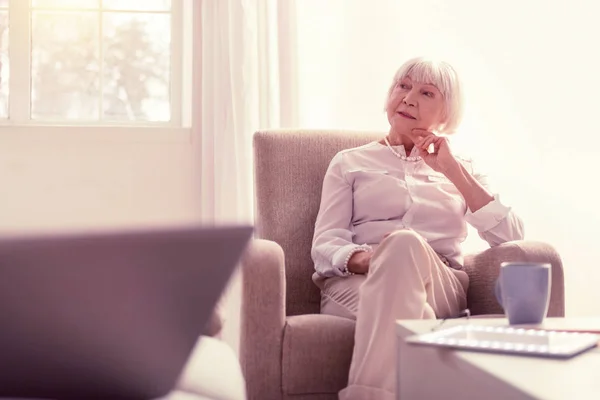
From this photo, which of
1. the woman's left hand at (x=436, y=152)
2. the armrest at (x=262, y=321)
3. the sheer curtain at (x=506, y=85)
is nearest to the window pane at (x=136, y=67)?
the sheer curtain at (x=506, y=85)

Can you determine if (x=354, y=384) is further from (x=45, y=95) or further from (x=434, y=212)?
(x=45, y=95)

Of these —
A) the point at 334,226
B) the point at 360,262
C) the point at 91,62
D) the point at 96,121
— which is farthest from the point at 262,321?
the point at 91,62

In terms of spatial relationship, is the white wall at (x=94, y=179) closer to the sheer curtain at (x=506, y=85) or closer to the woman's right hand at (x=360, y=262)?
the sheer curtain at (x=506, y=85)

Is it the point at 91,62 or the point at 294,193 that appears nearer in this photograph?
the point at 294,193

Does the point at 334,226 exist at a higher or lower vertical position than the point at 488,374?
higher

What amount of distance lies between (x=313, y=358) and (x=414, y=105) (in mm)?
878

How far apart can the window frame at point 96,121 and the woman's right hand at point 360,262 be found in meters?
1.33

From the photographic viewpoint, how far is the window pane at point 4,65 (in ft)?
11.6

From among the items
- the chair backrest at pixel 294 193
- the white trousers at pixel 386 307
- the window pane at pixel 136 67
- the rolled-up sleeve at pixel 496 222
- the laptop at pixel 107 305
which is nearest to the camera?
the laptop at pixel 107 305

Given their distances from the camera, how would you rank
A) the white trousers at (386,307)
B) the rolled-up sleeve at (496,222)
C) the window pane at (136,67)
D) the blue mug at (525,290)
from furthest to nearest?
1. the window pane at (136,67)
2. the rolled-up sleeve at (496,222)
3. the white trousers at (386,307)
4. the blue mug at (525,290)

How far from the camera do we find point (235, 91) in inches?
133

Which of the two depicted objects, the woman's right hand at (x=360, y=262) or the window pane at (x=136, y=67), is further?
the window pane at (x=136, y=67)

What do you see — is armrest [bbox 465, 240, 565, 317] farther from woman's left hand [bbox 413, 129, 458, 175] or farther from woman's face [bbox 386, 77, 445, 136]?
woman's face [bbox 386, 77, 445, 136]

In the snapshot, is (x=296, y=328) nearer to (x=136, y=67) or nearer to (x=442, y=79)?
(x=442, y=79)
